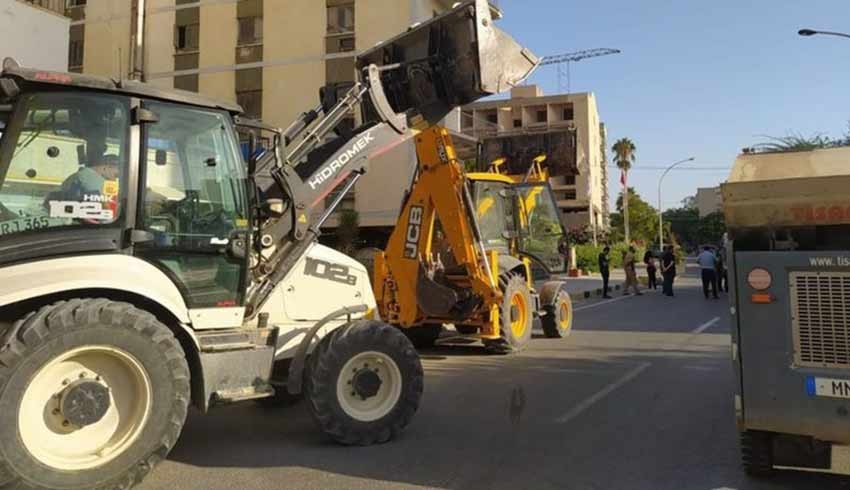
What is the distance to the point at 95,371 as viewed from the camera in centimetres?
450

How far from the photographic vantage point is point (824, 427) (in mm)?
4074

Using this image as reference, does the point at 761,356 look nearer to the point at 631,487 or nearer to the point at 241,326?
the point at 631,487

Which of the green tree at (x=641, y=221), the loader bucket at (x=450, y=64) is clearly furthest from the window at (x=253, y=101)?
the green tree at (x=641, y=221)

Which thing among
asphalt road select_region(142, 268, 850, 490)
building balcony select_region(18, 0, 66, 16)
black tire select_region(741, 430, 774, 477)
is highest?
building balcony select_region(18, 0, 66, 16)

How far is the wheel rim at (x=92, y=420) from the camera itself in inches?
166

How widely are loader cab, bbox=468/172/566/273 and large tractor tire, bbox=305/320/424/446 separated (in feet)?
17.1

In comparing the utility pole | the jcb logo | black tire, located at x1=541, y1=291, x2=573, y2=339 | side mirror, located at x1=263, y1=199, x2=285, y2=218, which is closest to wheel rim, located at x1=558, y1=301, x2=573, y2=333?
black tire, located at x1=541, y1=291, x2=573, y2=339

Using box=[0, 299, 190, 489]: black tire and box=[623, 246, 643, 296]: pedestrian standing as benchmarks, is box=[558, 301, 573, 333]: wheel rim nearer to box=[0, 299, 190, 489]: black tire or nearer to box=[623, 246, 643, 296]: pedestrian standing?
box=[0, 299, 190, 489]: black tire

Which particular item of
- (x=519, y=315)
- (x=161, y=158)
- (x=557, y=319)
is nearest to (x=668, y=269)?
(x=557, y=319)

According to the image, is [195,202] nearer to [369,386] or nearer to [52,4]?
[369,386]

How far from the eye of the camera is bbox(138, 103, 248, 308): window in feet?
16.3

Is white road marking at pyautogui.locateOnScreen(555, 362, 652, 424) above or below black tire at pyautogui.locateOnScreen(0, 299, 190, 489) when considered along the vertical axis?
below

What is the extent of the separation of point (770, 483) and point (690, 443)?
1.11 meters

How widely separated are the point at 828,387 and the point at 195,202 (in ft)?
14.6
